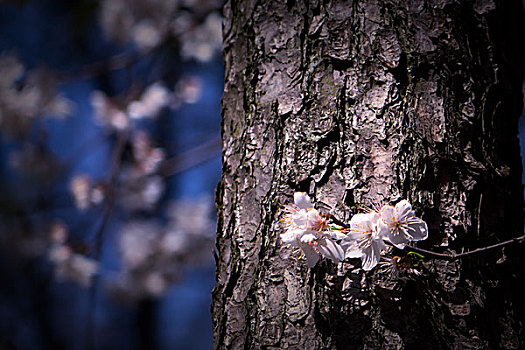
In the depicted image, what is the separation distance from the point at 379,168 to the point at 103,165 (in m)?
4.48

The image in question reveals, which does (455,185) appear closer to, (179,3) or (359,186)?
(359,186)

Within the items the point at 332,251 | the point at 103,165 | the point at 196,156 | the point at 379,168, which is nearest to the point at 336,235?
the point at 332,251

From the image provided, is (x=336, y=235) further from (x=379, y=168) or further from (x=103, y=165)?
(x=103, y=165)

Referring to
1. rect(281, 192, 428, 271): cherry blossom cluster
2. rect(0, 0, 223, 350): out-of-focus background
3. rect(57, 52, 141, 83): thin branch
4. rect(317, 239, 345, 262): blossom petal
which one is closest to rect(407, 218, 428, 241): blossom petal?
rect(281, 192, 428, 271): cherry blossom cluster

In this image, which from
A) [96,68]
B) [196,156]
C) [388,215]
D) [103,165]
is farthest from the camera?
[103,165]

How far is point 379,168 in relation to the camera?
0.66m

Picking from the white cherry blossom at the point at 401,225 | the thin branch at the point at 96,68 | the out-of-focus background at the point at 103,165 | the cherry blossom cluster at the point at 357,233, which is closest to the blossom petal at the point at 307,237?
the cherry blossom cluster at the point at 357,233

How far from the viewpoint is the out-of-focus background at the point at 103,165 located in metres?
2.16

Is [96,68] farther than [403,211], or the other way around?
[96,68]

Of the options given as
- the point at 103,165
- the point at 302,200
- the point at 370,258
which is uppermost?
the point at 103,165

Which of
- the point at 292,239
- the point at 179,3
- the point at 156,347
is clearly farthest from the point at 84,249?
the point at 156,347

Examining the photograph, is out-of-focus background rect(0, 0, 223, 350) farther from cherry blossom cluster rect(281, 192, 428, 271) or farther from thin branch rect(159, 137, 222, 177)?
cherry blossom cluster rect(281, 192, 428, 271)

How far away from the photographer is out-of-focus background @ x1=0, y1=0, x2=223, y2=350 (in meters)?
2.16

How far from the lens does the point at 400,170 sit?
2.14 ft
